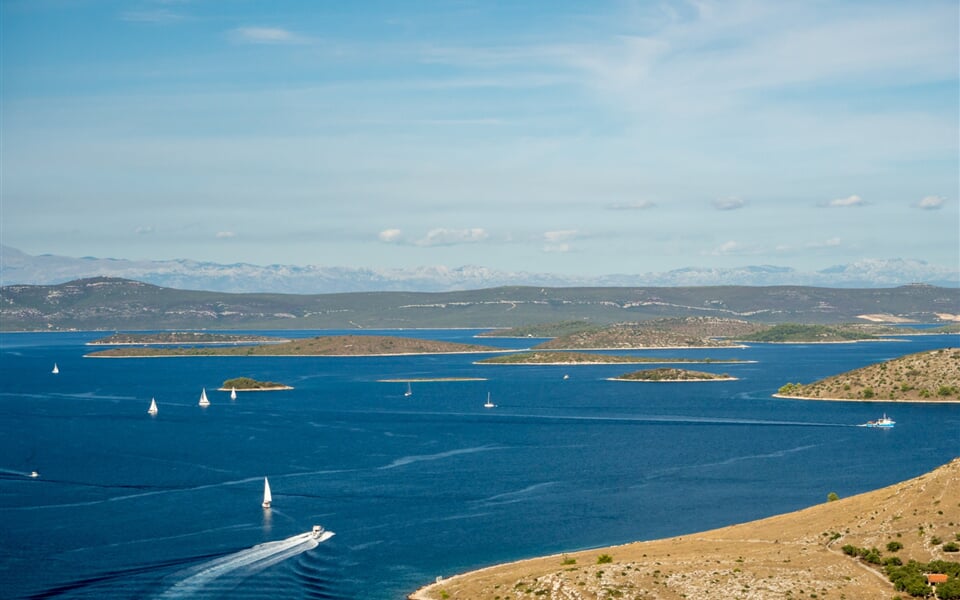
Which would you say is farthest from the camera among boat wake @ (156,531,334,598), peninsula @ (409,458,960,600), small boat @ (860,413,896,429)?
small boat @ (860,413,896,429)

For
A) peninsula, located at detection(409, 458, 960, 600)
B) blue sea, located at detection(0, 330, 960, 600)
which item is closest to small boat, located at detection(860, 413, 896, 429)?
blue sea, located at detection(0, 330, 960, 600)

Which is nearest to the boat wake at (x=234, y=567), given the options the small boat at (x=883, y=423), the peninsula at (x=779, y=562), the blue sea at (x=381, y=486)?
the blue sea at (x=381, y=486)

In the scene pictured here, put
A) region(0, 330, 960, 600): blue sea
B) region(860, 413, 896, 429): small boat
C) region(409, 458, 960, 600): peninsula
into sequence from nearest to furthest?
region(409, 458, 960, 600): peninsula → region(0, 330, 960, 600): blue sea → region(860, 413, 896, 429): small boat

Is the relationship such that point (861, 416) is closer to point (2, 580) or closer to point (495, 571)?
point (495, 571)

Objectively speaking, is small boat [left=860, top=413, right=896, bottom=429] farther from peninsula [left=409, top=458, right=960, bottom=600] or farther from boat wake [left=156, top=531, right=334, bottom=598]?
boat wake [left=156, top=531, right=334, bottom=598]

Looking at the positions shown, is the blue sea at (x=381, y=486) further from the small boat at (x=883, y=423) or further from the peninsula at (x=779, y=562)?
the peninsula at (x=779, y=562)

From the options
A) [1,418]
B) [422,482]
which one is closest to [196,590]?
[422,482]
